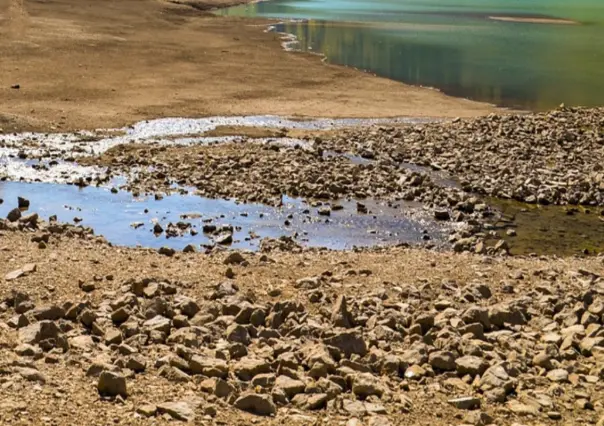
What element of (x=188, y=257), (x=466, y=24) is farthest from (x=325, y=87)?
(x=466, y=24)

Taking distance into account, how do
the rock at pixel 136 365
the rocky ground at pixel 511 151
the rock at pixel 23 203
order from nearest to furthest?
the rock at pixel 136 365 < the rock at pixel 23 203 < the rocky ground at pixel 511 151

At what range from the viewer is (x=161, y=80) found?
35.9 metres

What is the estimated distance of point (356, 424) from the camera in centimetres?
755

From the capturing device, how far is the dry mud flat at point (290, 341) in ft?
25.0

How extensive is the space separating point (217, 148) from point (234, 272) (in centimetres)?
1189

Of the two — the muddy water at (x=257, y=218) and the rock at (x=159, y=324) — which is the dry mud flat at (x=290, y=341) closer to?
the rock at (x=159, y=324)

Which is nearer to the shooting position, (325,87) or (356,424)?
(356,424)

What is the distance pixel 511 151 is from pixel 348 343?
15.6m

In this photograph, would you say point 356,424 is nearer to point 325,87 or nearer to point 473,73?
point 325,87

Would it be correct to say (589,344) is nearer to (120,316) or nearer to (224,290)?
(224,290)

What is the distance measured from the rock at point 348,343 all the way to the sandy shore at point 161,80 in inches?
689

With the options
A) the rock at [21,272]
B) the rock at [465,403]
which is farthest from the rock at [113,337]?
the rock at [465,403]

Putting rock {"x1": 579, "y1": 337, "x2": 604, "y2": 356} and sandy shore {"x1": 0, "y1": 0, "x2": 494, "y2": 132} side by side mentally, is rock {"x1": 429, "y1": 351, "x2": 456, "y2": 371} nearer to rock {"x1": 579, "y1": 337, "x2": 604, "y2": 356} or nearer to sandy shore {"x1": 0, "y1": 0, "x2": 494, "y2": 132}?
rock {"x1": 579, "y1": 337, "x2": 604, "y2": 356}

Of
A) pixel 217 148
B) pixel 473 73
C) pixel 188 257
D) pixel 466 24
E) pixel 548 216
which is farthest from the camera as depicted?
pixel 466 24
